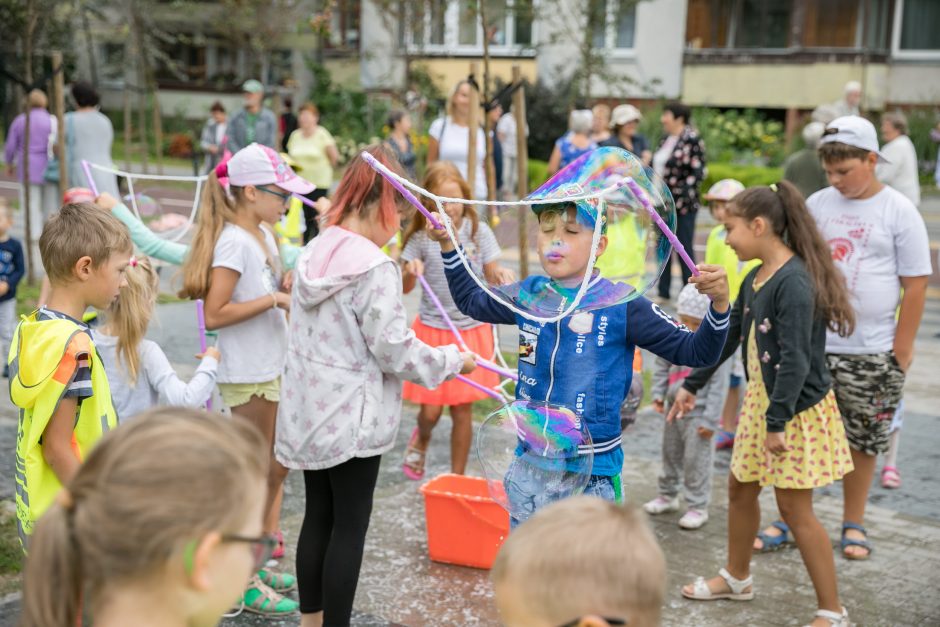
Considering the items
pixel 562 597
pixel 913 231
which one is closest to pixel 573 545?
pixel 562 597

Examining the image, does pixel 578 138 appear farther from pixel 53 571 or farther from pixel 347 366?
pixel 53 571

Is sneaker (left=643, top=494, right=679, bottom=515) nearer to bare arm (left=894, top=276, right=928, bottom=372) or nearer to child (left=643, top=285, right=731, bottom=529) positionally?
child (left=643, top=285, right=731, bottom=529)

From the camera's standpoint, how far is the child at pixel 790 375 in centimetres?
409

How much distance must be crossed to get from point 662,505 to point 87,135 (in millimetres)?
7258

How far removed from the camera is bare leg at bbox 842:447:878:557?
4.93 m

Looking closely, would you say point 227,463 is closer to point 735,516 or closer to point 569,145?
point 735,516

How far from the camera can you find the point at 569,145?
12.3 m

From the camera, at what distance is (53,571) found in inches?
68.0

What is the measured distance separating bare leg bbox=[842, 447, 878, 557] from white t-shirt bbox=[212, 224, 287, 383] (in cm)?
258

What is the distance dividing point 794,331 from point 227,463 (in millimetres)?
2821

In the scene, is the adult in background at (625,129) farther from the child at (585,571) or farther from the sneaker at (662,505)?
the child at (585,571)

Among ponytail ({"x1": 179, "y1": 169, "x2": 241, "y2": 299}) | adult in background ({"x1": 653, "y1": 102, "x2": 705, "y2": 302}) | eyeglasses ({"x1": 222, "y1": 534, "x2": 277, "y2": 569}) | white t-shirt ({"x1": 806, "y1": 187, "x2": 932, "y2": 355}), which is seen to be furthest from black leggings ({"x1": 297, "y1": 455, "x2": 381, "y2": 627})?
adult in background ({"x1": 653, "y1": 102, "x2": 705, "y2": 302})

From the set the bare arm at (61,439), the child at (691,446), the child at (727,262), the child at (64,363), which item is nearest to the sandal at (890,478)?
the child at (727,262)

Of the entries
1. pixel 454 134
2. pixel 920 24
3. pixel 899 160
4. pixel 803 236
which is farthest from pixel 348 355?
pixel 920 24
